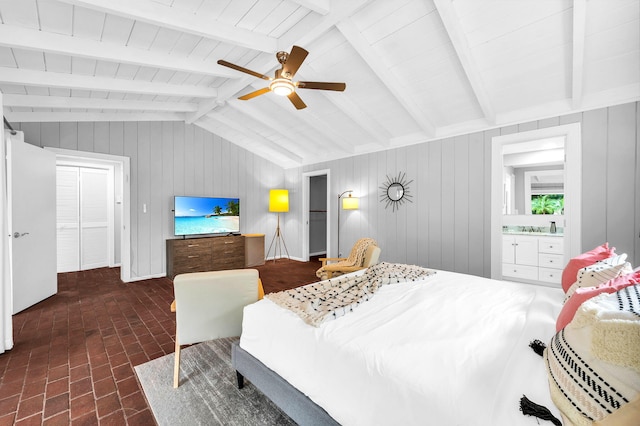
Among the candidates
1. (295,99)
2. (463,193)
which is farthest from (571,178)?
(295,99)

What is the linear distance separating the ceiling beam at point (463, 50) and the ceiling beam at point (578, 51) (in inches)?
29.0

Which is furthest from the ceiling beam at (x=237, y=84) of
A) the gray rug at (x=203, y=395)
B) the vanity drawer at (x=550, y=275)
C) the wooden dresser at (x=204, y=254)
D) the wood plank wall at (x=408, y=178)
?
the vanity drawer at (x=550, y=275)

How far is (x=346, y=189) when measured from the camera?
17.9 feet

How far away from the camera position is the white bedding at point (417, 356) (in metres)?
0.94

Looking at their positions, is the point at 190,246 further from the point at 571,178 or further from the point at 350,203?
Result: the point at 571,178

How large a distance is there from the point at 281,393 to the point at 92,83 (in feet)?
12.9

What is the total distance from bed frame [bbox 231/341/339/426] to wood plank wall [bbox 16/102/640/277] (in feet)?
10.9

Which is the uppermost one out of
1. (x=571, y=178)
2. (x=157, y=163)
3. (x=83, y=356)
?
(x=157, y=163)

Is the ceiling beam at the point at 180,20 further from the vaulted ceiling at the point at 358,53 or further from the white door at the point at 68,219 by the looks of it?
the white door at the point at 68,219

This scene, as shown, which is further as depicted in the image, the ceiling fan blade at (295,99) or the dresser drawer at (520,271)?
the dresser drawer at (520,271)

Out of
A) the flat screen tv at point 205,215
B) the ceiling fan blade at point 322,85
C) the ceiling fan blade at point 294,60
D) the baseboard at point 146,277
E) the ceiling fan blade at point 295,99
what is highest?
the ceiling fan blade at point 294,60

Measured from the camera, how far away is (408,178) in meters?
4.45

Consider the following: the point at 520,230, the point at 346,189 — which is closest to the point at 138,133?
the point at 346,189

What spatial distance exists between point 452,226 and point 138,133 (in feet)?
18.1
